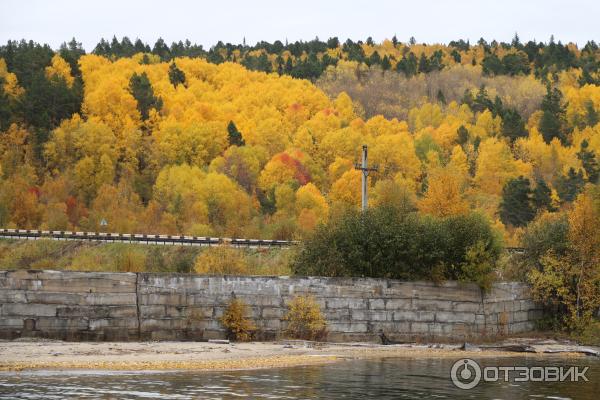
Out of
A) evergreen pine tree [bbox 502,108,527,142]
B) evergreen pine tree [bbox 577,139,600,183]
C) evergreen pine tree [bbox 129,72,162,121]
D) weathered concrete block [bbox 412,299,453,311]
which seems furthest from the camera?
evergreen pine tree [bbox 502,108,527,142]

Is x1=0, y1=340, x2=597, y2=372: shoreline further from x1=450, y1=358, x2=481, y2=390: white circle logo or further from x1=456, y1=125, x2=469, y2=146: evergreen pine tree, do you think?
x1=456, y1=125, x2=469, y2=146: evergreen pine tree

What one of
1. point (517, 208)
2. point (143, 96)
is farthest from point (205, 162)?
point (517, 208)

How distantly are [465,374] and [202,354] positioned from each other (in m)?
8.19

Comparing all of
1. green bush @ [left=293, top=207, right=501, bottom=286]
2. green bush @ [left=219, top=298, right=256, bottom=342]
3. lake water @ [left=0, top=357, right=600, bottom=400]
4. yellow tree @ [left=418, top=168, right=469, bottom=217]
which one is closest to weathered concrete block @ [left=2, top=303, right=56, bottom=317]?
green bush @ [left=219, top=298, right=256, bottom=342]

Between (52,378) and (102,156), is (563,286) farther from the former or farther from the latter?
(102,156)

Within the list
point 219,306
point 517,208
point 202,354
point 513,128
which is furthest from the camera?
point 513,128

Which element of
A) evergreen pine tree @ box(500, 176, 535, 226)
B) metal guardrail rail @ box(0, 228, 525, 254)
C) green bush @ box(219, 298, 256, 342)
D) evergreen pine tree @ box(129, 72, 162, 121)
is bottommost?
green bush @ box(219, 298, 256, 342)

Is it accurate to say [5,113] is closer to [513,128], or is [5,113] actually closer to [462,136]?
[462,136]

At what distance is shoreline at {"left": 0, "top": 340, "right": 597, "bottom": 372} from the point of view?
3086 centimetres

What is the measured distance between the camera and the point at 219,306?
3881cm

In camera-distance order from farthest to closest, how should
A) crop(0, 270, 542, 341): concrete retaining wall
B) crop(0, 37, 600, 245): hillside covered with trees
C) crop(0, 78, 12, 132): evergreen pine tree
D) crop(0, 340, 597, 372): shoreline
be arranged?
crop(0, 78, 12, 132): evergreen pine tree < crop(0, 37, 600, 245): hillside covered with trees < crop(0, 270, 542, 341): concrete retaining wall < crop(0, 340, 597, 372): shoreline

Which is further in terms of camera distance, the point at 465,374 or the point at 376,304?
the point at 376,304

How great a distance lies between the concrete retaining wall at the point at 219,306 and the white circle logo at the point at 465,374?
5.26 meters

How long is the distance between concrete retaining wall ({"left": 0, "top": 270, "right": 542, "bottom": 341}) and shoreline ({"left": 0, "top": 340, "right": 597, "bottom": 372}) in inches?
42.1
